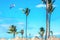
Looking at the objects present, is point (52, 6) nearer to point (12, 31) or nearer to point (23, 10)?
point (23, 10)

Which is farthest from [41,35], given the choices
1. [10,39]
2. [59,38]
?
[59,38]

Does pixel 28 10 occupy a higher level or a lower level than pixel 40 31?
higher

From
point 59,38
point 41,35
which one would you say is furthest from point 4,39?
point 59,38

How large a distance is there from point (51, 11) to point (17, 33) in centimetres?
4846

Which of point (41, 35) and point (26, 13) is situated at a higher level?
point (26, 13)

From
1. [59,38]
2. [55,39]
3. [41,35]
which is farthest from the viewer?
[41,35]

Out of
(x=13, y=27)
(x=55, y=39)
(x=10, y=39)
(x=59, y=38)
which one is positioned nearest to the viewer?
(x=55, y=39)

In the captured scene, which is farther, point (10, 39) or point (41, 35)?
point (41, 35)

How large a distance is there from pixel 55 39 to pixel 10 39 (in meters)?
32.6

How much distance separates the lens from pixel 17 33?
125 meters

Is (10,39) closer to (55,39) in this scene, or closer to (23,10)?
(23,10)

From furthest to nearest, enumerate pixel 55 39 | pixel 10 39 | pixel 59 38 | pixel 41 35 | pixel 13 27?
pixel 13 27 < pixel 41 35 < pixel 10 39 < pixel 59 38 < pixel 55 39

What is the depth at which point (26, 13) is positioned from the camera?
357 ft

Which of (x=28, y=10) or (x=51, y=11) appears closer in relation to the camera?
(x=51, y=11)
